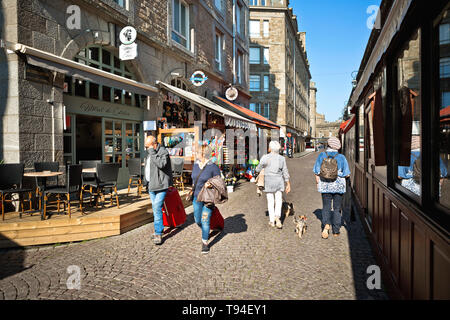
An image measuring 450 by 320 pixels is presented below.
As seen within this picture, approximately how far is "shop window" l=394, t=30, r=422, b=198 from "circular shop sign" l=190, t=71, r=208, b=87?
1034cm

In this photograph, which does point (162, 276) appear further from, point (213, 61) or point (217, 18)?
point (217, 18)

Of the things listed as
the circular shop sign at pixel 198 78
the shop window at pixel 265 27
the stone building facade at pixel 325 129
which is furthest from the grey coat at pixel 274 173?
the stone building facade at pixel 325 129

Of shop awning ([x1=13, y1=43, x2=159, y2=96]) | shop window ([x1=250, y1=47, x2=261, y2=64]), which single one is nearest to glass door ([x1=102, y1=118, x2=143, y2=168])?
shop awning ([x1=13, y1=43, x2=159, y2=96])

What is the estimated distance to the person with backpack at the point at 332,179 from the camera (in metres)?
5.17

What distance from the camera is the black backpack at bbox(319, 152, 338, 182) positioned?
5.13 meters

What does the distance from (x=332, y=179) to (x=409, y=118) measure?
2.32 meters

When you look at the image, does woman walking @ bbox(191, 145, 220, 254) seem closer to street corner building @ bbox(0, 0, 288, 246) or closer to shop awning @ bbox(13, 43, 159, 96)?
street corner building @ bbox(0, 0, 288, 246)

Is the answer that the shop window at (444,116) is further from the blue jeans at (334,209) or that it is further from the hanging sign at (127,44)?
the hanging sign at (127,44)

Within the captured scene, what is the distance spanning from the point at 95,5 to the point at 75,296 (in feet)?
25.4

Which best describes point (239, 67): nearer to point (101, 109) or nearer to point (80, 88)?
point (101, 109)

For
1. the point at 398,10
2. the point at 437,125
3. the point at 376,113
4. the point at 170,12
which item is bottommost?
the point at 437,125

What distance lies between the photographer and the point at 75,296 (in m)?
3.23

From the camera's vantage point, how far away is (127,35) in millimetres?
8961
